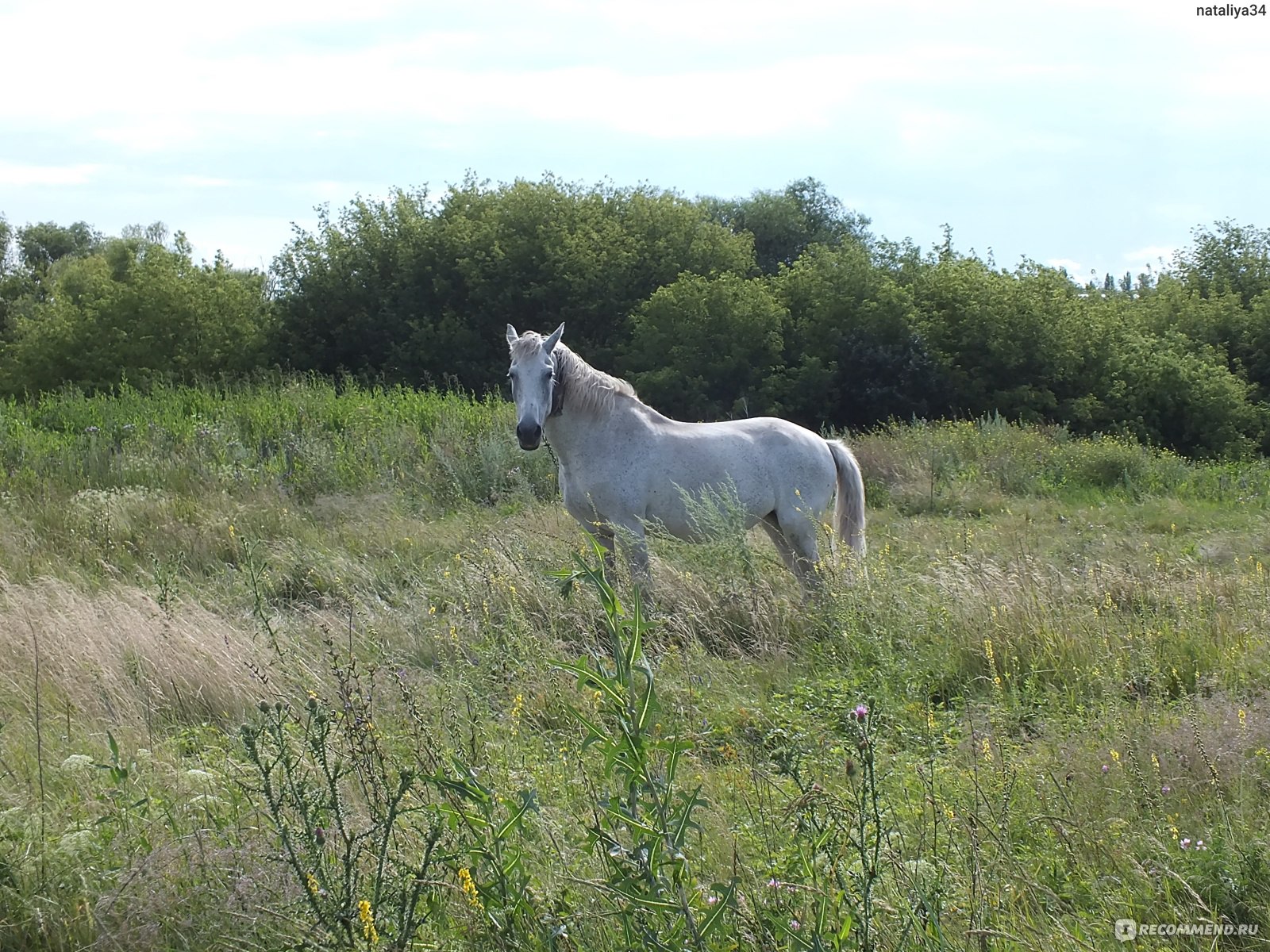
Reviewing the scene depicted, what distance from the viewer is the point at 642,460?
21.3ft

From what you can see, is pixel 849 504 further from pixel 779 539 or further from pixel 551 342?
pixel 551 342

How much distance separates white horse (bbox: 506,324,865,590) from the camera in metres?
6.43

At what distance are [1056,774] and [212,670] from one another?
3445mm

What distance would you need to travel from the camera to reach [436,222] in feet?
77.6

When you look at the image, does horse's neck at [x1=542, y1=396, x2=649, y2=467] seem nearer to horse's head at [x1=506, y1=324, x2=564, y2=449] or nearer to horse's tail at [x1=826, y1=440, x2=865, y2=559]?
horse's head at [x1=506, y1=324, x2=564, y2=449]

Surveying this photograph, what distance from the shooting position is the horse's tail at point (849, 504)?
6846 mm

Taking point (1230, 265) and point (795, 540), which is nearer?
point (795, 540)

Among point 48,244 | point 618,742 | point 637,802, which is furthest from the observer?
point 48,244

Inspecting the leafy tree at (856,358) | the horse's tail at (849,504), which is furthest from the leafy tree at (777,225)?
the horse's tail at (849,504)

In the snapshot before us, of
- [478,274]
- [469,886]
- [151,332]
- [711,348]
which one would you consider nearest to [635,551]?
[469,886]

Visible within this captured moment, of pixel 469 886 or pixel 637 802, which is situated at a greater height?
pixel 637 802

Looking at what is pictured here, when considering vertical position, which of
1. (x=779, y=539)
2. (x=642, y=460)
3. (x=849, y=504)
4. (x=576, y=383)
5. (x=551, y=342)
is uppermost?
Answer: (x=551, y=342)

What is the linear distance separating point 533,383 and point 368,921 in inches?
176

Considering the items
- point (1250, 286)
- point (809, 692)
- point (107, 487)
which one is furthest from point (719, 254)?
point (809, 692)
